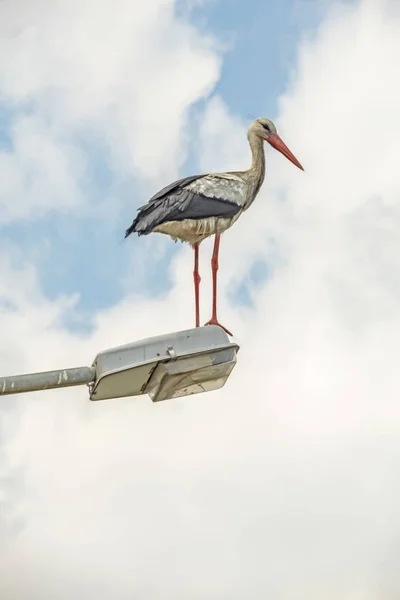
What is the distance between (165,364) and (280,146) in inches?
335

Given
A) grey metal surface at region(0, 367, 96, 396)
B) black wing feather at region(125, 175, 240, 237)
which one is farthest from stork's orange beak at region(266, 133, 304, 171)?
grey metal surface at region(0, 367, 96, 396)

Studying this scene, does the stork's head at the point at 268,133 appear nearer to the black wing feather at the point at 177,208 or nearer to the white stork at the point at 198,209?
the white stork at the point at 198,209

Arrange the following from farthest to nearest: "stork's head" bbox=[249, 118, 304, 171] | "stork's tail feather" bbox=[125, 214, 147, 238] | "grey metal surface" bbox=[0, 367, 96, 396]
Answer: "stork's head" bbox=[249, 118, 304, 171]
"stork's tail feather" bbox=[125, 214, 147, 238]
"grey metal surface" bbox=[0, 367, 96, 396]

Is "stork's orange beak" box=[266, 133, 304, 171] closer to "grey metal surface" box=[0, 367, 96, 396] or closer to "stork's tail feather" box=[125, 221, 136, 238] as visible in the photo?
"stork's tail feather" box=[125, 221, 136, 238]

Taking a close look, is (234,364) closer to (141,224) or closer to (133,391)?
(133,391)

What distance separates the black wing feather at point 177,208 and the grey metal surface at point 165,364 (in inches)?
227

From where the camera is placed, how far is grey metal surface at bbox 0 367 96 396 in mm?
6914

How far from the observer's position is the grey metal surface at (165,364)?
24.1 feet

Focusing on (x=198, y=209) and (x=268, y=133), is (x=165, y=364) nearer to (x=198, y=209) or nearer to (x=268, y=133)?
(x=198, y=209)

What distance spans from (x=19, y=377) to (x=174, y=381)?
1.05m

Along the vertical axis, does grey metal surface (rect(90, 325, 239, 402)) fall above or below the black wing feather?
below

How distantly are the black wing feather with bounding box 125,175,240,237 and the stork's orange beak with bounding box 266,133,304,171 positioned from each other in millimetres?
1698

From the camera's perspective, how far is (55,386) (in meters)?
7.03

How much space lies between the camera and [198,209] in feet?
45.0
